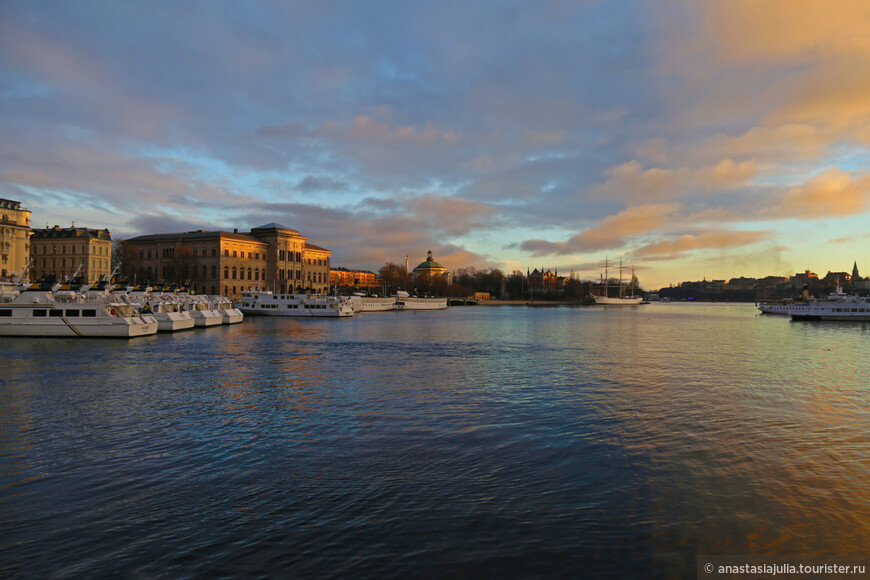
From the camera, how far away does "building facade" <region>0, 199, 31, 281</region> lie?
110 m

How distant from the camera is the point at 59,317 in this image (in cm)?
4544

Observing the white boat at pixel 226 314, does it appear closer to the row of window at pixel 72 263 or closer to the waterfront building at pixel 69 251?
the waterfront building at pixel 69 251

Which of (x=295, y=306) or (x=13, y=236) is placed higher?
(x=13, y=236)

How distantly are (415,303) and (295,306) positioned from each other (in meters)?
64.0

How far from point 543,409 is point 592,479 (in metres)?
7.43

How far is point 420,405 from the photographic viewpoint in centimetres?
2017

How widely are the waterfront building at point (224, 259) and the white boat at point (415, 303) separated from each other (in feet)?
87.2

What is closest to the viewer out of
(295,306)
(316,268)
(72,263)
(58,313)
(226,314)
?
(58,313)

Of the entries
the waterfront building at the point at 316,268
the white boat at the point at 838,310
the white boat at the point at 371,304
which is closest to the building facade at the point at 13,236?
the white boat at the point at 371,304

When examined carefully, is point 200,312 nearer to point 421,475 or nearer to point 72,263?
point 421,475

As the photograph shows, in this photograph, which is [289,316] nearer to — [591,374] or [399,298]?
[399,298]

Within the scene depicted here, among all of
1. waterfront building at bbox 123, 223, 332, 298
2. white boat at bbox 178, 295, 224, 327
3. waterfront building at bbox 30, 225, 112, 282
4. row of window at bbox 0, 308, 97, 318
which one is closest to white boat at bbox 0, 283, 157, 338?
row of window at bbox 0, 308, 97, 318

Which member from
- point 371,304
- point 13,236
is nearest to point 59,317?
point 13,236

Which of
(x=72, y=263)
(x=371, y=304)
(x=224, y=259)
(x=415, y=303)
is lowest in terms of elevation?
(x=371, y=304)
